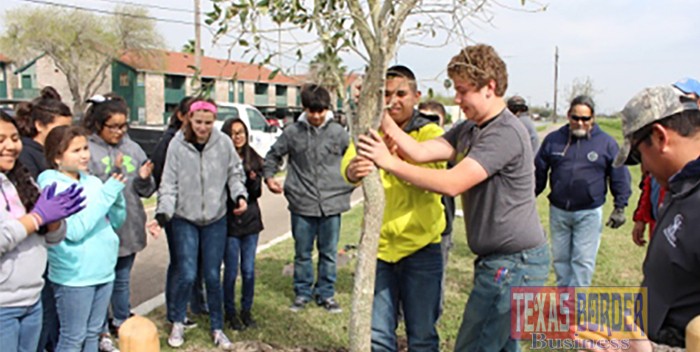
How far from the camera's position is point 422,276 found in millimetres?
3104

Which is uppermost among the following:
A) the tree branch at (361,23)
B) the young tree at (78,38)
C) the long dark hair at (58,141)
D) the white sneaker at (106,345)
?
the young tree at (78,38)

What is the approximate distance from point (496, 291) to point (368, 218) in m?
0.70

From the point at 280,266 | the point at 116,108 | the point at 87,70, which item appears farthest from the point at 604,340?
the point at 87,70

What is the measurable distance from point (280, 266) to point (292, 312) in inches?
61.1

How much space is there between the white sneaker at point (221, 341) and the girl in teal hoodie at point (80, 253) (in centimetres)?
92

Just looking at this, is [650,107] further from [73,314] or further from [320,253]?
[320,253]

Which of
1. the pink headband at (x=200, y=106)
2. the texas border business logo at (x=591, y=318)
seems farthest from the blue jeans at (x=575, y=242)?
the pink headband at (x=200, y=106)

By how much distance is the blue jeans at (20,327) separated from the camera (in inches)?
103

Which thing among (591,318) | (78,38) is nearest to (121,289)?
(591,318)

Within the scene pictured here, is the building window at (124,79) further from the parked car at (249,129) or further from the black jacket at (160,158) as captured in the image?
the black jacket at (160,158)

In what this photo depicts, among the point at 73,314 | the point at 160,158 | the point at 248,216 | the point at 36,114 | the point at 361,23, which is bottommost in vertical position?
the point at 73,314

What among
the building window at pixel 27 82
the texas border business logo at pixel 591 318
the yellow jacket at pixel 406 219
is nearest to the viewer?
the texas border business logo at pixel 591 318

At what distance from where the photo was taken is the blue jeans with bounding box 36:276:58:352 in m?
3.40

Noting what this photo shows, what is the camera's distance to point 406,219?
3.09m
